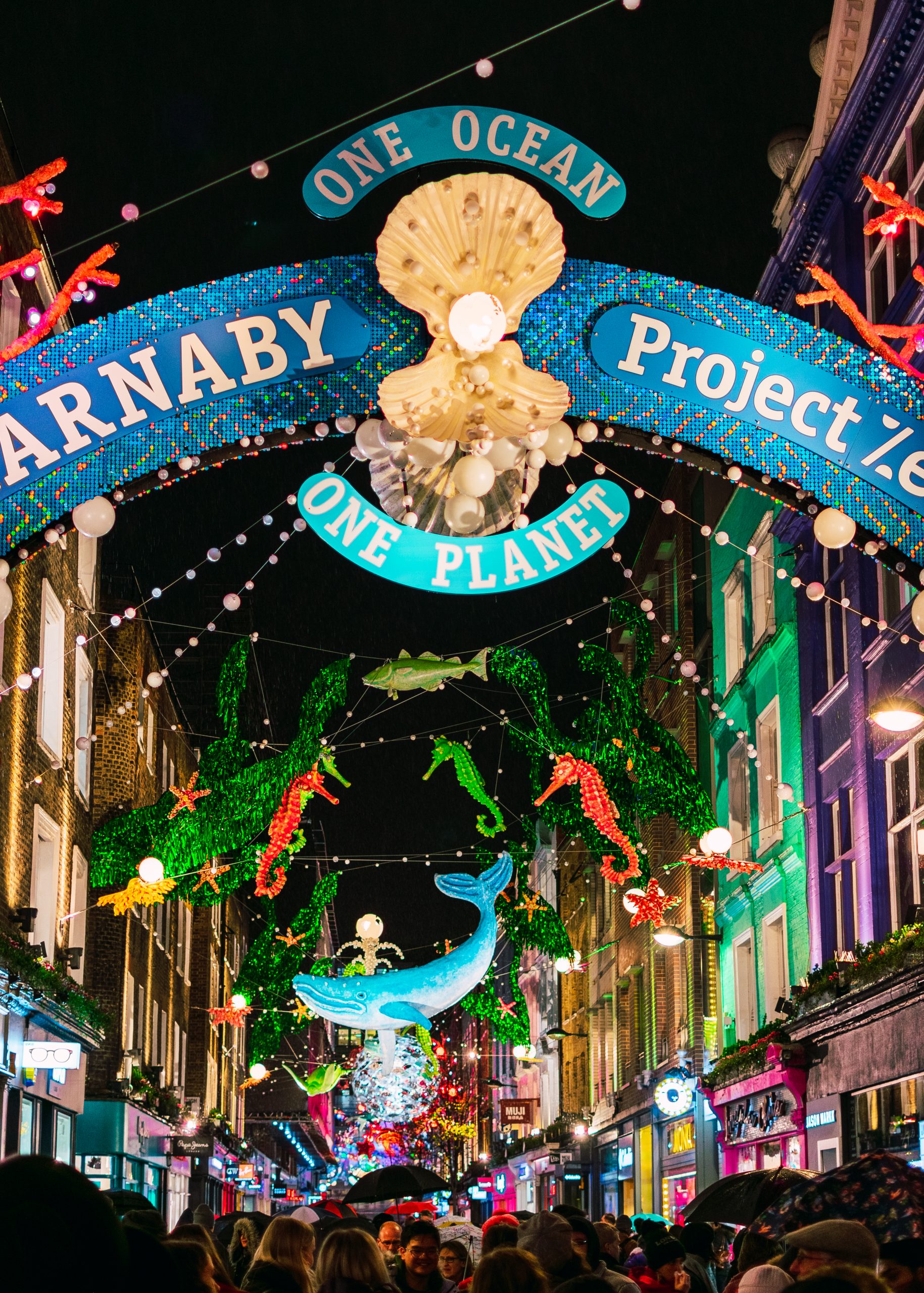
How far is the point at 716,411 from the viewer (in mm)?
10133

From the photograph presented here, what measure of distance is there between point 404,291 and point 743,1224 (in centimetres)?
658

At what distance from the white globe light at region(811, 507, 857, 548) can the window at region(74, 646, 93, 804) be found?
18.6 meters

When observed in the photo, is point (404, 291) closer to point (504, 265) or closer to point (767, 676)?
point (504, 265)

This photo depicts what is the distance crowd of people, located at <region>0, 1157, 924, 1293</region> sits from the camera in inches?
112

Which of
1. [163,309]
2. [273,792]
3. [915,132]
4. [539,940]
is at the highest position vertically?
[915,132]

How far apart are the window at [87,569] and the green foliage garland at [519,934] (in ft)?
28.3

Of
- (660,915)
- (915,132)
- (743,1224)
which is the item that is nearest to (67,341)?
(743,1224)

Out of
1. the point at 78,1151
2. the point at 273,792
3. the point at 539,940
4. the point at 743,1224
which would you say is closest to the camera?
the point at 743,1224

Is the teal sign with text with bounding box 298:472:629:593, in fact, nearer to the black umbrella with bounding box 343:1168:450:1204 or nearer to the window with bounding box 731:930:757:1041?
the black umbrella with bounding box 343:1168:450:1204

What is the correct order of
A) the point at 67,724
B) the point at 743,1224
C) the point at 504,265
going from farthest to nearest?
the point at 67,724 → the point at 743,1224 → the point at 504,265

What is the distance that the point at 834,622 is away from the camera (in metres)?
21.4

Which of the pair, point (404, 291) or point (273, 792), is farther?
point (273, 792)

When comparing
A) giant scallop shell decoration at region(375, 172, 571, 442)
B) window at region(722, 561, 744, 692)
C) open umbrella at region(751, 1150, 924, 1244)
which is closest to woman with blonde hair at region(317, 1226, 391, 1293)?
open umbrella at region(751, 1150, 924, 1244)

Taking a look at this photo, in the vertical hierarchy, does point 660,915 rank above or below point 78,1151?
above
